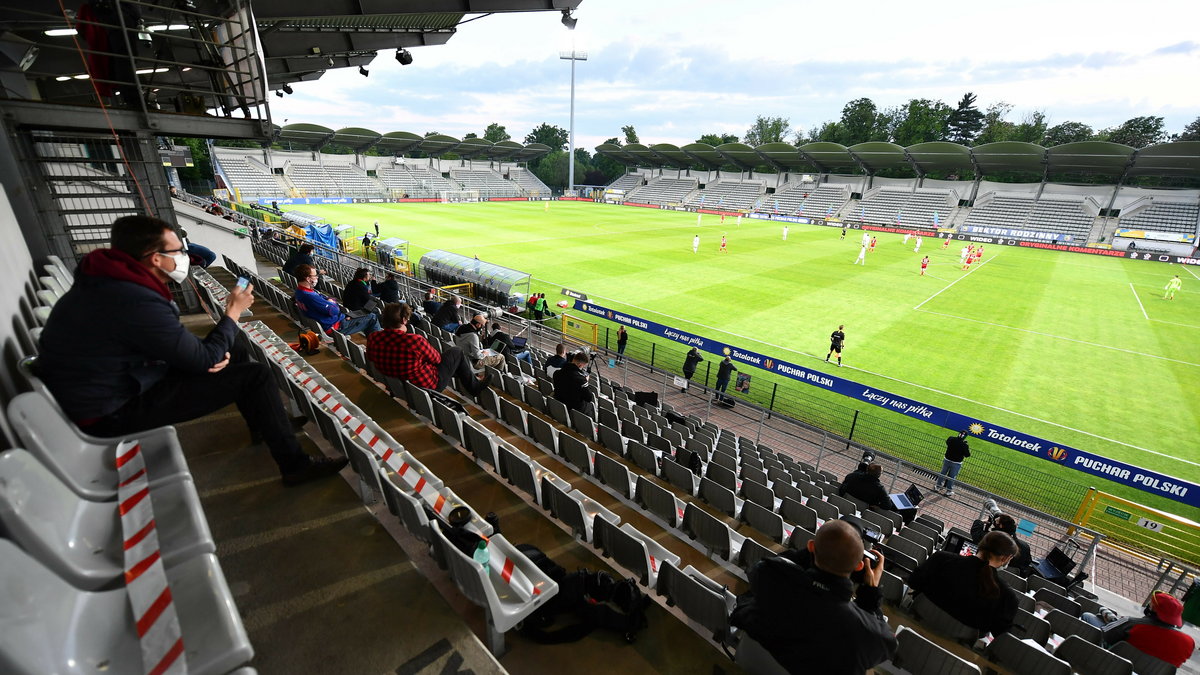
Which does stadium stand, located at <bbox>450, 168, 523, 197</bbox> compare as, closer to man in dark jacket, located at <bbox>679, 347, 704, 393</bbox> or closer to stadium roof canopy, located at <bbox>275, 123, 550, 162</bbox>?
stadium roof canopy, located at <bbox>275, 123, 550, 162</bbox>

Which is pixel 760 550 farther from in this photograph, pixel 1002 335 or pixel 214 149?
pixel 214 149

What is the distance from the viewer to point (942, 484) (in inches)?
411

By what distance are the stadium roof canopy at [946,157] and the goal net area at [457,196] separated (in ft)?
85.1

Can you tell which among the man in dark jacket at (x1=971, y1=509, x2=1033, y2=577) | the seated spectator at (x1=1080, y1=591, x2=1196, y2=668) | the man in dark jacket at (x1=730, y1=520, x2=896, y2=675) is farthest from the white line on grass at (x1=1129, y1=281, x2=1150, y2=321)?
the man in dark jacket at (x1=730, y1=520, x2=896, y2=675)

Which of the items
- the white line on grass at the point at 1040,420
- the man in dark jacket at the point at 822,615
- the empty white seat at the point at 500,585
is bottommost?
the white line on grass at the point at 1040,420

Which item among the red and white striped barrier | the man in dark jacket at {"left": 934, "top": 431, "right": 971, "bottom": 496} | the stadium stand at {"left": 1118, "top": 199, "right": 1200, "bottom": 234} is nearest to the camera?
the red and white striped barrier

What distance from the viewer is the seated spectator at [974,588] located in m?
3.99

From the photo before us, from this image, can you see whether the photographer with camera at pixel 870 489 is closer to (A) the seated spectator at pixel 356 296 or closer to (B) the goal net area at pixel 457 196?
(A) the seated spectator at pixel 356 296

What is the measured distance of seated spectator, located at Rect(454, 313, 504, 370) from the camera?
28.0ft

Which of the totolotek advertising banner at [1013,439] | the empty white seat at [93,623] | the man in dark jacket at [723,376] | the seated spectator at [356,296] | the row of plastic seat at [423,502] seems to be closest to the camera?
the empty white seat at [93,623]

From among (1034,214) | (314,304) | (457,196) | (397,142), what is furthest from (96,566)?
(397,142)

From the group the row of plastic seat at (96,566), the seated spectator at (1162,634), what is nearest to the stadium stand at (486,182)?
the row of plastic seat at (96,566)

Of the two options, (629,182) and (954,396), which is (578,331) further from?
(629,182)

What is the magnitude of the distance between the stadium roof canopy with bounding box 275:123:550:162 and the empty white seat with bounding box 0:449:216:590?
6493 cm
